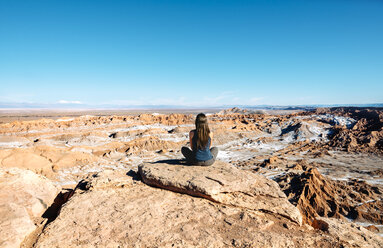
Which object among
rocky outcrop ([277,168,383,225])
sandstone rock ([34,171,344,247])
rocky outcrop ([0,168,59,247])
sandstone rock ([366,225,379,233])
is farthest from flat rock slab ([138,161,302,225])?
sandstone rock ([366,225,379,233])

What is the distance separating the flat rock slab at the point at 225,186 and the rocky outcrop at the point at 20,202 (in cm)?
192

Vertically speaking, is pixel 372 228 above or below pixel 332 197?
below

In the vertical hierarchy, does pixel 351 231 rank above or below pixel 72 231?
below

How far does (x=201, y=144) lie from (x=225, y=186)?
1.03 m

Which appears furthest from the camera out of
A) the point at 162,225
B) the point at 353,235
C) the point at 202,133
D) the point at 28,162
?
the point at 28,162

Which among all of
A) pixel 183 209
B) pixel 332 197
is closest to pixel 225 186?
pixel 183 209

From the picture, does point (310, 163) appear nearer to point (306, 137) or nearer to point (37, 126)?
point (306, 137)

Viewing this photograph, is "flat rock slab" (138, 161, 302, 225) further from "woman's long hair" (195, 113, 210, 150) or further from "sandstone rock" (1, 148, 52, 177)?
"sandstone rock" (1, 148, 52, 177)

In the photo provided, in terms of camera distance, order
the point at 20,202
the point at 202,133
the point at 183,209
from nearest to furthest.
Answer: the point at 183,209
the point at 20,202
the point at 202,133

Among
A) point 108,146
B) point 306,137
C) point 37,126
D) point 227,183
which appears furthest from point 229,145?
point 37,126

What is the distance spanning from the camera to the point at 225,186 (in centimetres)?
368

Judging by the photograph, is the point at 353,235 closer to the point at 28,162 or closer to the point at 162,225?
the point at 162,225

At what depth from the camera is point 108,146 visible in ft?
46.5

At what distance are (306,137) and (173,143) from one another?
40.9ft
